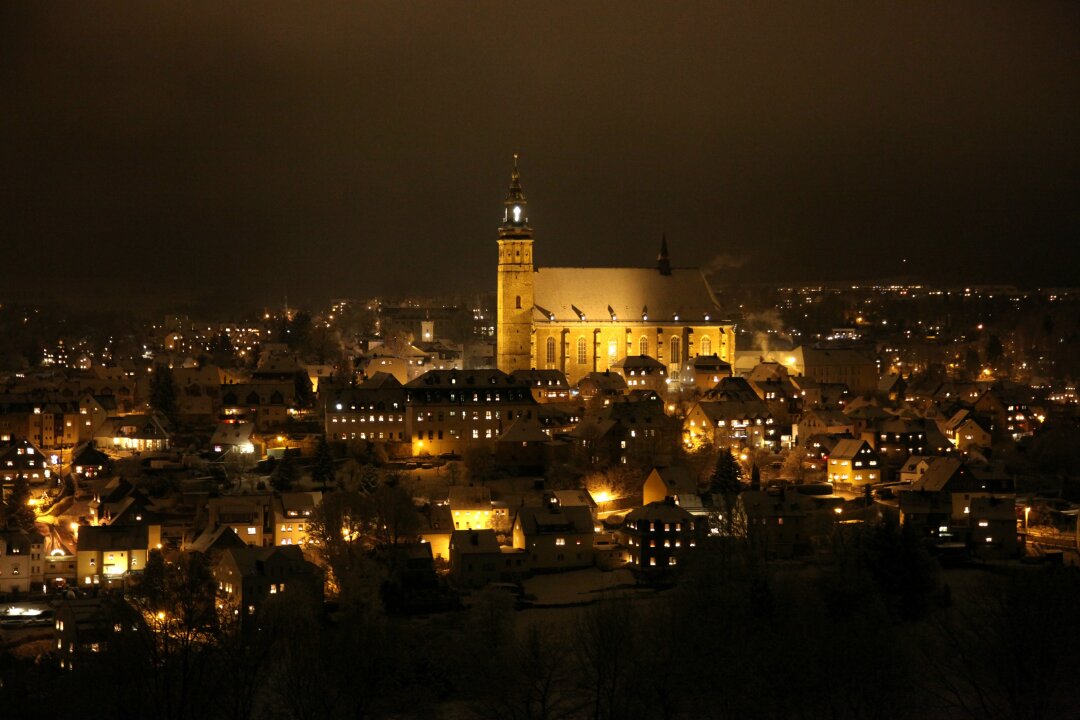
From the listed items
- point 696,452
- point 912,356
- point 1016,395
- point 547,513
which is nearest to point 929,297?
point 912,356

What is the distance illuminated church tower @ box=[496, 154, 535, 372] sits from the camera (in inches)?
2210

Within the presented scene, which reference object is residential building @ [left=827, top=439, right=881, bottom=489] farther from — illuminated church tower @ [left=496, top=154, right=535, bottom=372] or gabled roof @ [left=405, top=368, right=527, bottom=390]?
illuminated church tower @ [left=496, top=154, right=535, bottom=372]

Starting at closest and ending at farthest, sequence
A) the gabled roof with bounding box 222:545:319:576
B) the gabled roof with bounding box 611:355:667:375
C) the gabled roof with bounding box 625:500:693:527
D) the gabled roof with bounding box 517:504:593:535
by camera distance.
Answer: the gabled roof with bounding box 222:545:319:576, the gabled roof with bounding box 517:504:593:535, the gabled roof with bounding box 625:500:693:527, the gabled roof with bounding box 611:355:667:375

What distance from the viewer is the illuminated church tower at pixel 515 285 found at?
5612 cm

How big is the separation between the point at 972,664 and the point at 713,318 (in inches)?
1320

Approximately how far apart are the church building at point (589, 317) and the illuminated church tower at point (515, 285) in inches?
1.5

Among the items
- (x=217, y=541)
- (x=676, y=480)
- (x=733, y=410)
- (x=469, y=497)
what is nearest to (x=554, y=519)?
(x=469, y=497)

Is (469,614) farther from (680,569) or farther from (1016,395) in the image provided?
(1016,395)

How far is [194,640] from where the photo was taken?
28141 millimetres

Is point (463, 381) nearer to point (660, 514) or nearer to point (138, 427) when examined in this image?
point (138, 427)

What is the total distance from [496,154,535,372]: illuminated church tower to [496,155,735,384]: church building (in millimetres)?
39

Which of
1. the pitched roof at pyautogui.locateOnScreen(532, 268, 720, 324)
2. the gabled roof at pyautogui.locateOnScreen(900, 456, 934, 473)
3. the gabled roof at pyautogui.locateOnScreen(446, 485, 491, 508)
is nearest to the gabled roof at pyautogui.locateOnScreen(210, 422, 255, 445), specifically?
the gabled roof at pyautogui.locateOnScreen(446, 485, 491, 508)

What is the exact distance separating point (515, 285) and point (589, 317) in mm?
3284

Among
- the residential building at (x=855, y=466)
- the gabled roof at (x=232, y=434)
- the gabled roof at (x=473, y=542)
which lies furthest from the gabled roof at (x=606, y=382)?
the gabled roof at (x=473, y=542)
